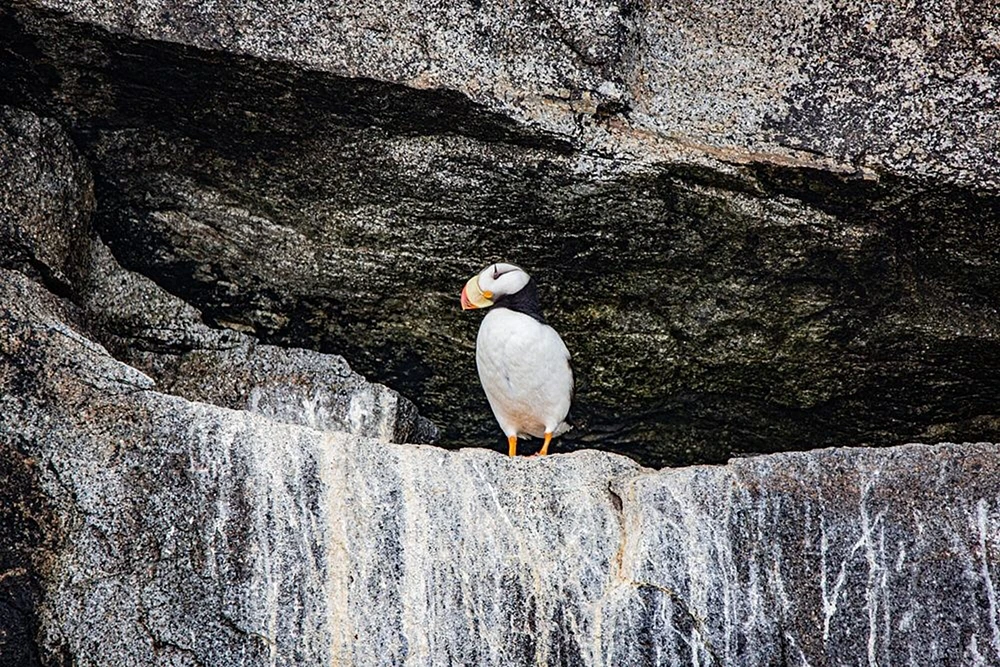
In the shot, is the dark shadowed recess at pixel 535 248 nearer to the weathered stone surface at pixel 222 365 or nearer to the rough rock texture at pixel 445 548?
the weathered stone surface at pixel 222 365

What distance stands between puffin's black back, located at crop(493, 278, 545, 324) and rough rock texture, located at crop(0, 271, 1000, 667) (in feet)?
3.01

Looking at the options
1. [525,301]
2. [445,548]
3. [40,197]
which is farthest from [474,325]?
[40,197]

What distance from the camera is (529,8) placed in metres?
4.72

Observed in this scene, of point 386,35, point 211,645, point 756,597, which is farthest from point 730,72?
point 211,645

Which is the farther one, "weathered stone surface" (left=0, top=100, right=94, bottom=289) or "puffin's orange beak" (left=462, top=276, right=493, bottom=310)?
"puffin's orange beak" (left=462, top=276, right=493, bottom=310)

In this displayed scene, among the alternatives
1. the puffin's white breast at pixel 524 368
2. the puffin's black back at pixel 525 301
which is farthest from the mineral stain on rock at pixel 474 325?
the puffin's white breast at pixel 524 368

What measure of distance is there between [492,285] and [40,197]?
164 cm

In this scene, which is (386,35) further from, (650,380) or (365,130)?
(650,380)

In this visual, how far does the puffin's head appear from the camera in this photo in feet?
16.4

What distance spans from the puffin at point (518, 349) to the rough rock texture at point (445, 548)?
0.84 meters

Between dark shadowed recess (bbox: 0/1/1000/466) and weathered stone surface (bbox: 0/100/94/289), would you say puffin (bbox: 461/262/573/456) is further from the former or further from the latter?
weathered stone surface (bbox: 0/100/94/289)

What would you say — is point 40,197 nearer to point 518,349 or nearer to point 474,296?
point 474,296

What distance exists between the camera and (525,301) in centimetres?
517

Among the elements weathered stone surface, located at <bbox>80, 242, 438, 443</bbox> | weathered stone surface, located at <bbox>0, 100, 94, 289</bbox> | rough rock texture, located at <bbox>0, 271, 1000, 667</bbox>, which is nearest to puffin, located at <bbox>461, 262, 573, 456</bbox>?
weathered stone surface, located at <bbox>80, 242, 438, 443</bbox>
